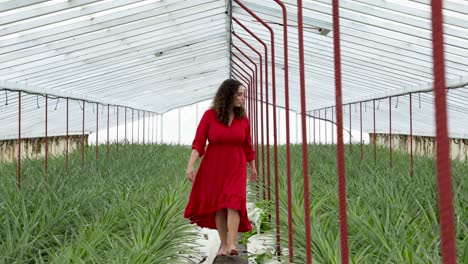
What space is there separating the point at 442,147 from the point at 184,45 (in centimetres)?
871

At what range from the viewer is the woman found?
4.57 meters

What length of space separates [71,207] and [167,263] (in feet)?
3.17

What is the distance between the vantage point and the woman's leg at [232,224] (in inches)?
179

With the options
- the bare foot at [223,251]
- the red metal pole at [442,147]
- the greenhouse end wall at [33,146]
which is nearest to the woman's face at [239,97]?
the bare foot at [223,251]

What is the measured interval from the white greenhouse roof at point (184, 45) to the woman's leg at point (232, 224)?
2.17 metres

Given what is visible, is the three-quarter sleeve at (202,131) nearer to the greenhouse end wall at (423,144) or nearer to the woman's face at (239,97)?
the woman's face at (239,97)

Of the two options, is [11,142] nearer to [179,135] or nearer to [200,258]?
[179,135]

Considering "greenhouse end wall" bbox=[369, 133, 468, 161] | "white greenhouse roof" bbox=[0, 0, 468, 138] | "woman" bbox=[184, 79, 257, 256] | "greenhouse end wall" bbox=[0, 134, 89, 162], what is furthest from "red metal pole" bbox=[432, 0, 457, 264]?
"greenhouse end wall" bbox=[0, 134, 89, 162]

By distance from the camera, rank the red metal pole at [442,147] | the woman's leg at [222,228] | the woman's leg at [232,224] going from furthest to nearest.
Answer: the woman's leg at [222,228] < the woman's leg at [232,224] < the red metal pole at [442,147]

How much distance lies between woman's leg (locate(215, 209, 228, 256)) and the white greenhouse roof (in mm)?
2128

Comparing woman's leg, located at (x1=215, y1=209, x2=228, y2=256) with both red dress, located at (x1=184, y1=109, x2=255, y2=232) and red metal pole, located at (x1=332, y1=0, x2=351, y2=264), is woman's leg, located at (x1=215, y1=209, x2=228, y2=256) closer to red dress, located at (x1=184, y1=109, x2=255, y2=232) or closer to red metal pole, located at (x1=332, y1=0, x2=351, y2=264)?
red dress, located at (x1=184, y1=109, x2=255, y2=232)

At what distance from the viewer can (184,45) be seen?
9.47m

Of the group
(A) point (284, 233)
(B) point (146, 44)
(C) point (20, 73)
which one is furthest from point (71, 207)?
(B) point (146, 44)

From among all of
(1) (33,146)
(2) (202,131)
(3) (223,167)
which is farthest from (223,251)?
(1) (33,146)
